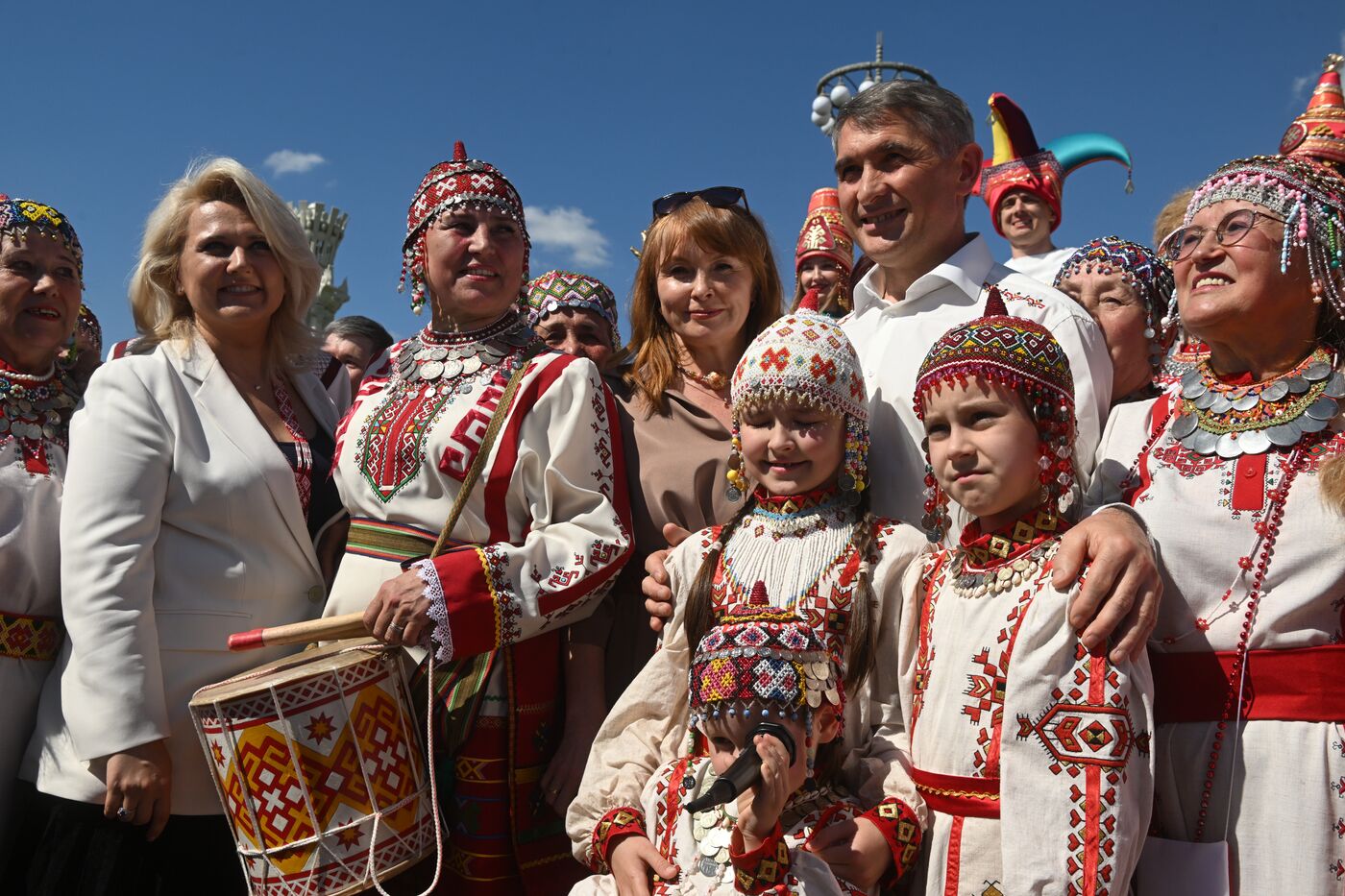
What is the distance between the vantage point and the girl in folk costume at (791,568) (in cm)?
271

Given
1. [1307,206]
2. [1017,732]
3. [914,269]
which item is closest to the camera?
[1017,732]

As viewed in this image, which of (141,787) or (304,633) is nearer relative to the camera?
(304,633)

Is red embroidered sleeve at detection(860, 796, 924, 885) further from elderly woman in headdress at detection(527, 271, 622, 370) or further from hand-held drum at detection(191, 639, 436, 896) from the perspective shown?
elderly woman in headdress at detection(527, 271, 622, 370)

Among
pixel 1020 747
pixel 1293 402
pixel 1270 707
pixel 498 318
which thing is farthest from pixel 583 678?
pixel 1293 402

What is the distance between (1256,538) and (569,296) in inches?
127

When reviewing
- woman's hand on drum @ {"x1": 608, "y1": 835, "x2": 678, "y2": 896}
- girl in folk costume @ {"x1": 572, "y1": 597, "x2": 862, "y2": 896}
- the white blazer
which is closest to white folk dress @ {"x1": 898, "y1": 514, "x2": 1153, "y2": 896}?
girl in folk costume @ {"x1": 572, "y1": 597, "x2": 862, "y2": 896}

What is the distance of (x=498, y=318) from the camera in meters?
3.55

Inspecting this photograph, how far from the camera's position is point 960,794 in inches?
95.0

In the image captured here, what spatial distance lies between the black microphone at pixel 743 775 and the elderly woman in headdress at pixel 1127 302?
2193 mm

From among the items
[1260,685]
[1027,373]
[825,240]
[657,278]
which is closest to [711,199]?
[657,278]

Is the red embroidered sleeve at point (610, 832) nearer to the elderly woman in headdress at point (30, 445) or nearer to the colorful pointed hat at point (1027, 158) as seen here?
the elderly woman in headdress at point (30, 445)

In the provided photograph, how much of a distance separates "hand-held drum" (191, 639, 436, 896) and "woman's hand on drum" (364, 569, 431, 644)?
0.10 metres

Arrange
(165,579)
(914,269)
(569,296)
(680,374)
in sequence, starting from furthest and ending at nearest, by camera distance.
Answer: (569,296) < (680,374) < (914,269) < (165,579)

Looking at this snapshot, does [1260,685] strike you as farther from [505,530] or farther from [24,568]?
[24,568]
